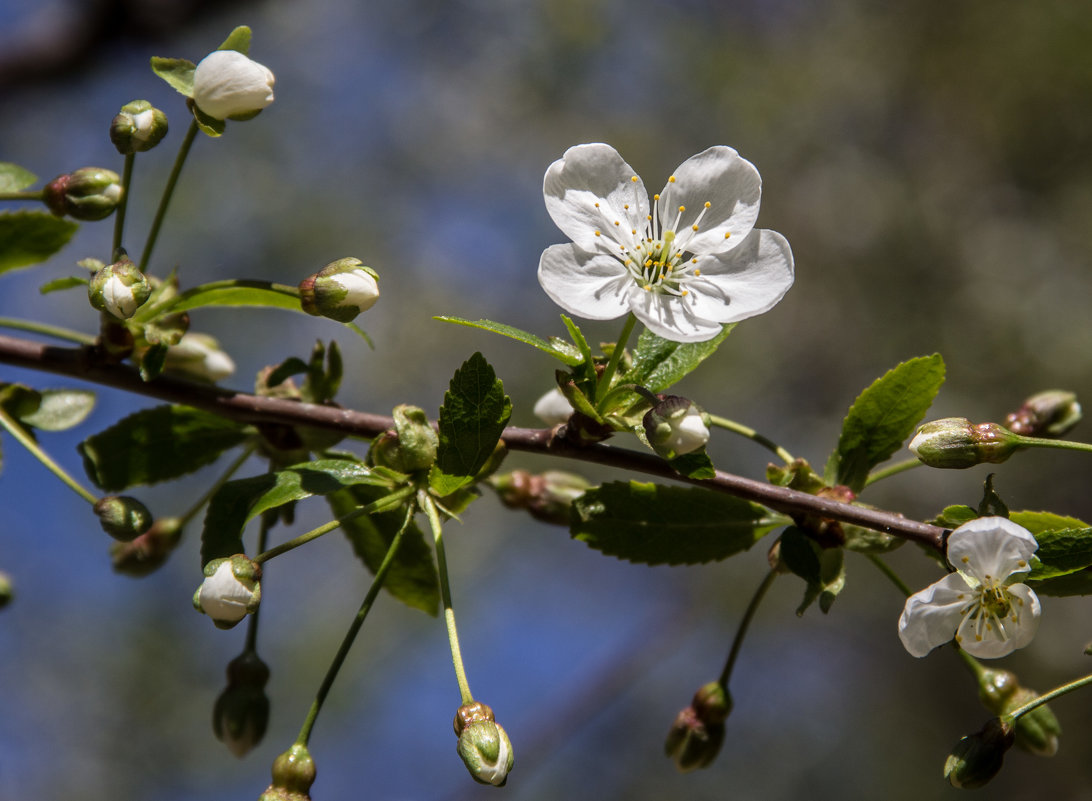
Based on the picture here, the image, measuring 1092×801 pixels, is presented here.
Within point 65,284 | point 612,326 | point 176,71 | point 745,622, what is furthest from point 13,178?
point 612,326

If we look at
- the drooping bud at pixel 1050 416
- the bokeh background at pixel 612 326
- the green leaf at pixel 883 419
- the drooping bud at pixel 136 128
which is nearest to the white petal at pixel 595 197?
the green leaf at pixel 883 419

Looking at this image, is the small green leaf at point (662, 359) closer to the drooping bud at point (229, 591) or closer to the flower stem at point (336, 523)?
the flower stem at point (336, 523)

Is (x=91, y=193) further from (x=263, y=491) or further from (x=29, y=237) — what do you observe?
(x=263, y=491)

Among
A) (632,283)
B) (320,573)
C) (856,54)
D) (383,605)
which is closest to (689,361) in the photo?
Answer: (632,283)

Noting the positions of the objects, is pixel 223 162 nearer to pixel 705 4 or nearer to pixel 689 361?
pixel 705 4

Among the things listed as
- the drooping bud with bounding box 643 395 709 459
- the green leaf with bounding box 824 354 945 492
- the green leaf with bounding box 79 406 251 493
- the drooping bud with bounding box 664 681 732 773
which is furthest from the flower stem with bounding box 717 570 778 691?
the green leaf with bounding box 79 406 251 493

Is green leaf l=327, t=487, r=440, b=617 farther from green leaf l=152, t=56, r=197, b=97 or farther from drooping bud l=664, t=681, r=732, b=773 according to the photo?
green leaf l=152, t=56, r=197, b=97
